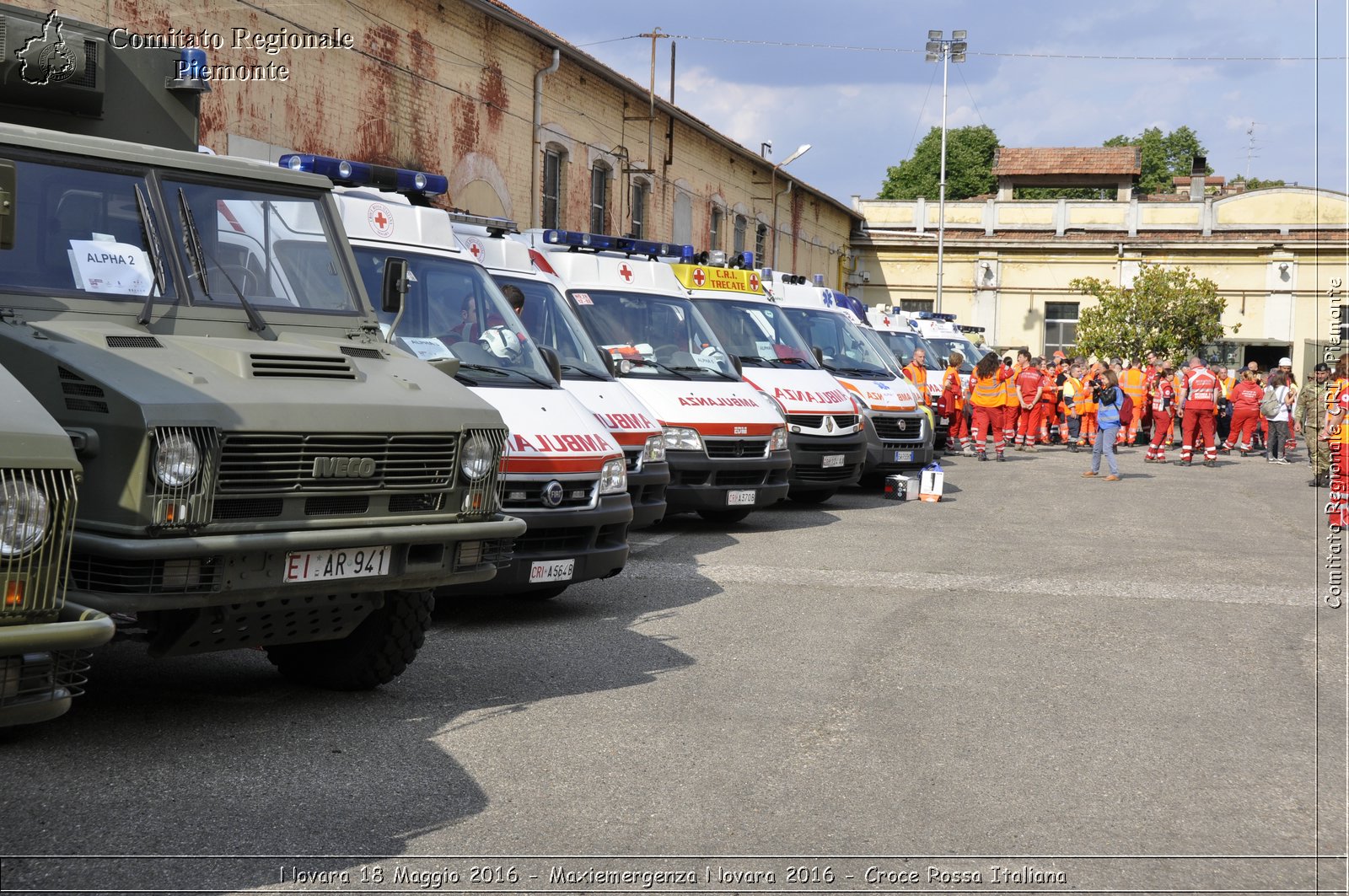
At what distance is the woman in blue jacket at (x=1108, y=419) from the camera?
65.8ft

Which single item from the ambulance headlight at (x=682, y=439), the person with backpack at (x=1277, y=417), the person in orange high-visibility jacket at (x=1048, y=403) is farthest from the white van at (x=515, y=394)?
the person with backpack at (x=1277, y=417)

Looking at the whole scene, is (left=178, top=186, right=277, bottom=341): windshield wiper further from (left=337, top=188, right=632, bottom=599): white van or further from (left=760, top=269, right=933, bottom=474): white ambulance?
(left=760, top=269, right=933, bottom=474): white ambulance

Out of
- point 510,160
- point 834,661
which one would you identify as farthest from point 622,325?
point 510,160

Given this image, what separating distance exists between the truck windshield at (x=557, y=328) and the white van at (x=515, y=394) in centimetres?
139

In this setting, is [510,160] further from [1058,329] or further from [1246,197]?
[1246,197]

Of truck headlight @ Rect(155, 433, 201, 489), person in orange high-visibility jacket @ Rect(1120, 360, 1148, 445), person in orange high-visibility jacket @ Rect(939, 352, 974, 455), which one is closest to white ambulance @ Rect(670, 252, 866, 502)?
person in orange high-visibility jacket @ Rect(939, 352, 974, 455)

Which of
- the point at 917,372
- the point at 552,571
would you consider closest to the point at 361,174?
the point at 552,571

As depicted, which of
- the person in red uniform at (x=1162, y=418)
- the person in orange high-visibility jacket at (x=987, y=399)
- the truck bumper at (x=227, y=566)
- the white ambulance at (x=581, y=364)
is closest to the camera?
the truck bumper at (x=227, y=566)

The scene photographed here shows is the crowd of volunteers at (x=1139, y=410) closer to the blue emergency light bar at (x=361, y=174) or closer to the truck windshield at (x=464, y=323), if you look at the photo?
the truck windshield at (x=464, y=323)

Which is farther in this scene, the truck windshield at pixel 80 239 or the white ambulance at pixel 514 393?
the white ambulance at pixel 514 393

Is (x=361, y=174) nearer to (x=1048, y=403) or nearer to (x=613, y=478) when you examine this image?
(x=613, y=478)

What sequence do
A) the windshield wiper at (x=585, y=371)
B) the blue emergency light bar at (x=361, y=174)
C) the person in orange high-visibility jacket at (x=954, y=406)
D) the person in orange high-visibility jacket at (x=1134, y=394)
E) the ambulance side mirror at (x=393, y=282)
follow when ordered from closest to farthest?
1. the ambulance side mirror at (x=393, y=282)
2. the blue emergency light bar at (x=361, y=174)
3. the windshield wiper at (x=585, y=371)
4. the person in orange high-visibility jacket at (x=954, y=406)
5. the person in orange high-visibility jacket at (x=1134, y=394)

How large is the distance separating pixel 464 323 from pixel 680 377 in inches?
173

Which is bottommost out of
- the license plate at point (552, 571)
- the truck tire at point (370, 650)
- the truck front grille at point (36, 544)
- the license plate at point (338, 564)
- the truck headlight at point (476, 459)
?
the truck tire at point (370, 650)
